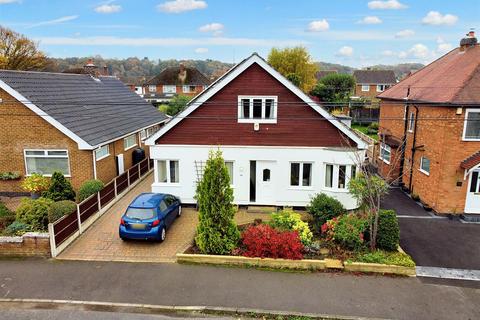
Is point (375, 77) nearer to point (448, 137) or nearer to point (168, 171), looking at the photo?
point (448, 137)

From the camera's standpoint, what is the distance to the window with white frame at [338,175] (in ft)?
50.0

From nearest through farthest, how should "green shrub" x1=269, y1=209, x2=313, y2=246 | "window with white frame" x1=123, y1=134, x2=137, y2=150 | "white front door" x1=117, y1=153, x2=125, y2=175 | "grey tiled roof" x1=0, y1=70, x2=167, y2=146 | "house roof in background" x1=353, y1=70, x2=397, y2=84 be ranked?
"green shrub" x1=269, y1=209, x2=313, y2=246
"grey tiled roof" x1=0, y1=70, x2=167, y2=146
"white front door" x1=117, y1=153, x2=125, y2=175
"window with white frame" x1=123, y1=134, x2=137, y2=150
"house roof in background" x1=353, y1=70, x2=397, y2=84

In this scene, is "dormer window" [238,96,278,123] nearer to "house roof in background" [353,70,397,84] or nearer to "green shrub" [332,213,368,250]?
"green shrub" [332,213,368,250]

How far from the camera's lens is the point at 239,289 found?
975cm

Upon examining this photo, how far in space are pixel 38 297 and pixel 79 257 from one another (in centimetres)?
223

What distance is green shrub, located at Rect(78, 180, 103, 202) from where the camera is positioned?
1545 cm

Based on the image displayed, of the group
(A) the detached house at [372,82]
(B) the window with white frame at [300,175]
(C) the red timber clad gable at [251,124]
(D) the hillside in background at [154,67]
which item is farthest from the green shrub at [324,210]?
(D) the hillside in background at [154,67]

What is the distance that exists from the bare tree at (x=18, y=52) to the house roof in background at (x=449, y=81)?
52718 millimetres

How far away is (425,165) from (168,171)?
13.4 m

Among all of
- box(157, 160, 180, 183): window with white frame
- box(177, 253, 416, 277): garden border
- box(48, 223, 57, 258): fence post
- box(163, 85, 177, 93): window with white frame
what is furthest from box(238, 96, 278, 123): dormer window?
Answer: box(163, 85, 177, 93): window with white frame

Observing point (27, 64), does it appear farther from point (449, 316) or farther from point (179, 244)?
point (449, 316)

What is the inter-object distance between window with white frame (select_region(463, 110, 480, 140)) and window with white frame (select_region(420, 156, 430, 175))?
241 centimetres

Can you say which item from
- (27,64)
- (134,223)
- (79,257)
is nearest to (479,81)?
Answer: (134,223)

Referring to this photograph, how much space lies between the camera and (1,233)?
12.4 m
